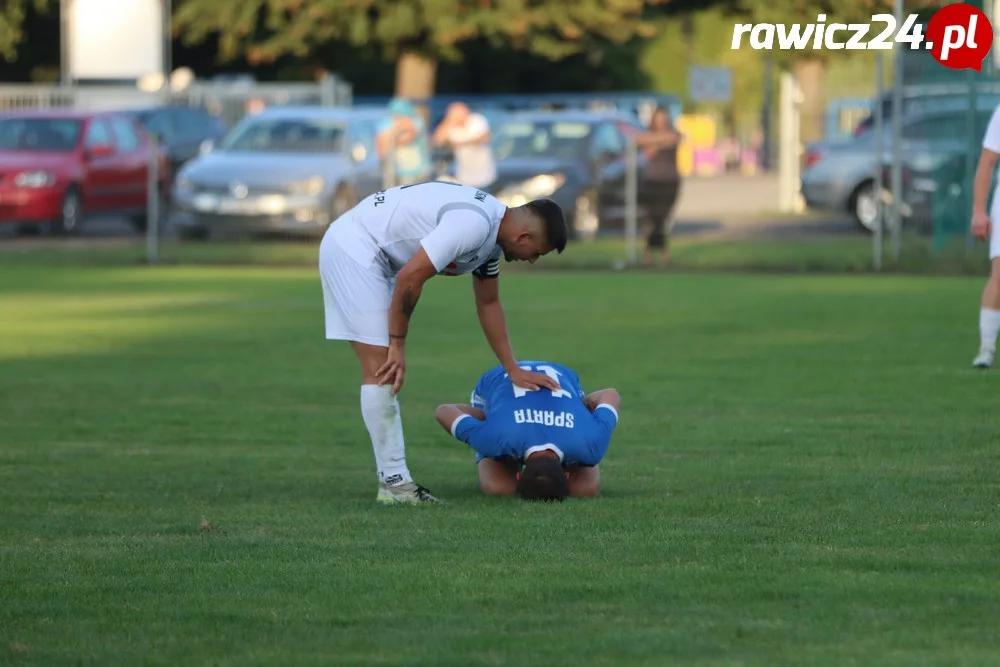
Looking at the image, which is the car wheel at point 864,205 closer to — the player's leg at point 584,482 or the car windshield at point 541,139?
the car windshield at point 541,139

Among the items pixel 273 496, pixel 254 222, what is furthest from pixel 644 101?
pixel 273 496

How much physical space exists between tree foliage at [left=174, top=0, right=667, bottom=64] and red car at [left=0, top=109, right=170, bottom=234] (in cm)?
1378

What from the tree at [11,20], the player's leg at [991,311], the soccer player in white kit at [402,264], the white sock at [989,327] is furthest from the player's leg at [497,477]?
the tree at [11,20]

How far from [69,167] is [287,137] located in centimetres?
324

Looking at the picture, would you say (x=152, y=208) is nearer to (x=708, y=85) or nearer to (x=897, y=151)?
(x=897, y=151)

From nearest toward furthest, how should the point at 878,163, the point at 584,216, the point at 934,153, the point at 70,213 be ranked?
the point at 878,163 < the point at 934,153 < the point at 584,216 < the point at 70,213

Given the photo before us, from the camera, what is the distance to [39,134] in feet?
99.8

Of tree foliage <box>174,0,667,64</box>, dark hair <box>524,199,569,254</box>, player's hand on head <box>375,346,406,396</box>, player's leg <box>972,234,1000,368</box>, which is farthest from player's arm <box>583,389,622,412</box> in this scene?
tree foliage <box>174,0,667,64</box>

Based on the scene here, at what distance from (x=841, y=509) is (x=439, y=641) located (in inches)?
108

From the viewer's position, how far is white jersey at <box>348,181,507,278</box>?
7.85 metres

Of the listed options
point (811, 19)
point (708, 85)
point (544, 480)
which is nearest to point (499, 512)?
point (544, 480)

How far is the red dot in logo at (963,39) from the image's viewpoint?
23500 millimetres

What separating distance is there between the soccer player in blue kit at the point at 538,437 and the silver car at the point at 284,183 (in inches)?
723

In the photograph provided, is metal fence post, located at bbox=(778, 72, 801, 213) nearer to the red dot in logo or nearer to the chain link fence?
the red dot in logo
